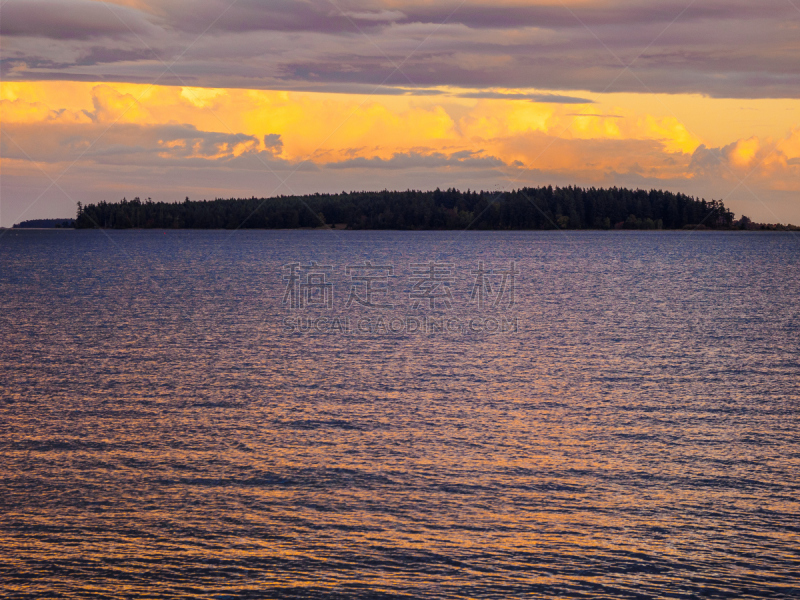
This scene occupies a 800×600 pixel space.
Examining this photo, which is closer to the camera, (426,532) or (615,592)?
(615,592)

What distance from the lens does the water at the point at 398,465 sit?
1758 centimetres

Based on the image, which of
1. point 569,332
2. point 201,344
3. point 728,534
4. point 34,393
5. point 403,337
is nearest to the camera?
point 728,534

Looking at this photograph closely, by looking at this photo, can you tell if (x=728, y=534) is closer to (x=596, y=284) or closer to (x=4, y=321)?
(x=4, y=321)

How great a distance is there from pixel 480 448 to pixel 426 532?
7.28 meters

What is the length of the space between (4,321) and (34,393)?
30.9m

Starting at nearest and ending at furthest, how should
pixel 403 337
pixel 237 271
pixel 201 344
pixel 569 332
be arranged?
pixel 201 344
pixel 403 337
pixel 569 332
pixel 237 271

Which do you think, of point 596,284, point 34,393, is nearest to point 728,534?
point 34,393

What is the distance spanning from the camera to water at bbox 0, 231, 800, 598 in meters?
17.6

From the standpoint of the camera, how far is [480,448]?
26.4 metres

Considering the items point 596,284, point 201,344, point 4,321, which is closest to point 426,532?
point 201,344

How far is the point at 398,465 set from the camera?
80.6 ft

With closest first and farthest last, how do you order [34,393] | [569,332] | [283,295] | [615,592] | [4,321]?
[615,592] < [34,393] < [569,332] < [4,321] < [283,295]

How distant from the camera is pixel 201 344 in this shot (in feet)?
165

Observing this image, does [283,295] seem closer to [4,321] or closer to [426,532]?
[4,321]
